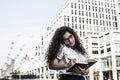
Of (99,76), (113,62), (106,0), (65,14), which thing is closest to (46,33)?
(65,14)

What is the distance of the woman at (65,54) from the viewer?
3.78 metres

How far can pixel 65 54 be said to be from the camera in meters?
3.90

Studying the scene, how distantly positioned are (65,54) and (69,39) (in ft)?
0.83

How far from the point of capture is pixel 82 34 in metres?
107

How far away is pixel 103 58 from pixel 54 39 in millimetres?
77742

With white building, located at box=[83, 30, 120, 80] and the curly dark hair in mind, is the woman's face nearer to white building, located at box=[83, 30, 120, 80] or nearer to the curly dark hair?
the curly dark hair

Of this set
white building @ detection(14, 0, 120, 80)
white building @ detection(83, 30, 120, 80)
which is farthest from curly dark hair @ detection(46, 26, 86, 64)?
white building @ detection(14, 0, 120, 80)

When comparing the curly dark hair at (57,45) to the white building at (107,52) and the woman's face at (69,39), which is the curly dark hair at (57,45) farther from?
the white building at (107,52)

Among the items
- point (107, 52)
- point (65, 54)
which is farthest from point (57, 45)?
point (107, 52)

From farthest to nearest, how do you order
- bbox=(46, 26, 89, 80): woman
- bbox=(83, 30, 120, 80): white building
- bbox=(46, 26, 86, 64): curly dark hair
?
1. bbox=(83, 30, 120, 80): white building
2. bbox=(46, 26, 86, 64): curly dark hair
3. bbox=(46, 26, 89, 80): woman

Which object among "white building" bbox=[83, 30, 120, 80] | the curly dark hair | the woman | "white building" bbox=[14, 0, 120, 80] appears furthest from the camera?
"white building" bbox=[14, 0, 120, 80]

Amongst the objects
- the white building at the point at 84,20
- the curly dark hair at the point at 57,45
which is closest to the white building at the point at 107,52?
the white building at the point at 84,20

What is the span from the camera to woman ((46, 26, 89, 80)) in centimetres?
378

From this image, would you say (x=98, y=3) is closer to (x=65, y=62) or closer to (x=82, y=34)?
(x=82, y=34)
